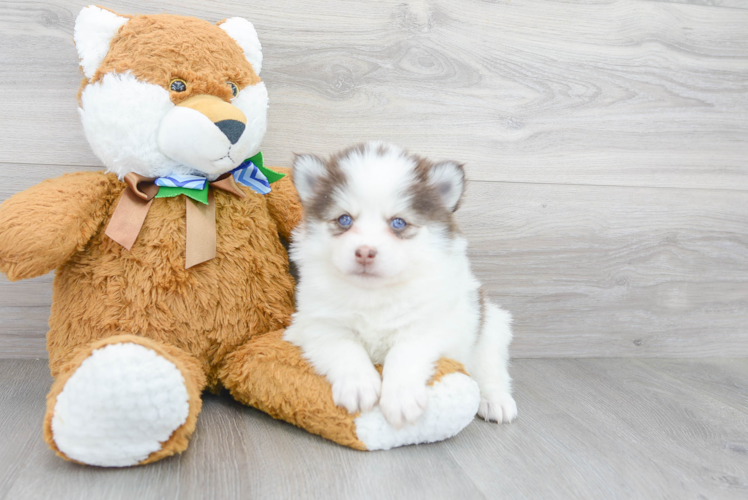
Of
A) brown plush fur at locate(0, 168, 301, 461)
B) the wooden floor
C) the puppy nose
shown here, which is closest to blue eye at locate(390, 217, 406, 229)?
the puppy nose

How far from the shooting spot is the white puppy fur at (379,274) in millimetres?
1252

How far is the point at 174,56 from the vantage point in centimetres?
134

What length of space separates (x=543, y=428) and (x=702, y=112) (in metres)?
1.35

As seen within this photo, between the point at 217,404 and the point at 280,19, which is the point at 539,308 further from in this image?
the point at 280,19

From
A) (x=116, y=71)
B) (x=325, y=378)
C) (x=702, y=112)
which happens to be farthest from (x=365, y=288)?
(x=702, y=112)

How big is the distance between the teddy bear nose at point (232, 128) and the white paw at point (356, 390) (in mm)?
619

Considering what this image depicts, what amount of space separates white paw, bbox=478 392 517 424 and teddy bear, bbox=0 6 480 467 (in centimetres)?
21

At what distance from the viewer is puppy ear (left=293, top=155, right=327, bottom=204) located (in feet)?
4.52

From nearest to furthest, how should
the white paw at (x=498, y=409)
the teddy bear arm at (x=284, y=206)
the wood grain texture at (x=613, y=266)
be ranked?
the white paw at (x=498, y=409) → the teddy bear arm at (x=284, y=206) → the wood grain texture at (x=613, y=266)

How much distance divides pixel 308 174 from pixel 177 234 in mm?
355

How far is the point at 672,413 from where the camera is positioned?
5.27 ft

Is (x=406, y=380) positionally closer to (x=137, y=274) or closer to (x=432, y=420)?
(x=432, y=420)

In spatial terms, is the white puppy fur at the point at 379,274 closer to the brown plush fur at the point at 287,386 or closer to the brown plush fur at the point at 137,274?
the brown plush fur at the point at 287,386

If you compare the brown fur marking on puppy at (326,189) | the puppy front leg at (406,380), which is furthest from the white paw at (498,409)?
the brown fur marking on puppy at (326,189)
